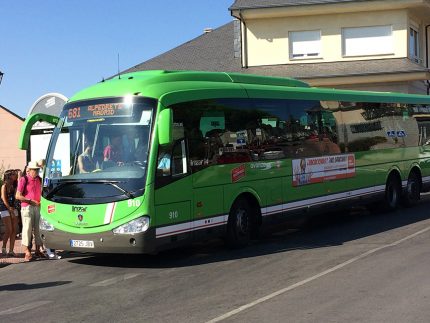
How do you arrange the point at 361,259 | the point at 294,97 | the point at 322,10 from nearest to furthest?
1. the point at 361,259
2. the point at 294,97
3. the point at 322,10

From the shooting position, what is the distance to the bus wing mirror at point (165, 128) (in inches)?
346

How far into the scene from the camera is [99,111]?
9562 millimetres

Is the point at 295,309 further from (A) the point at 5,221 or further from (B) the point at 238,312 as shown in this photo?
(A) the point at 5,221

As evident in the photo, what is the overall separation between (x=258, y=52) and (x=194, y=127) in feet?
62.2

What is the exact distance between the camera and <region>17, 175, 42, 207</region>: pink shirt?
10781 mm

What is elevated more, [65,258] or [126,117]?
[126,117]

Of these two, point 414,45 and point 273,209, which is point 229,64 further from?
point 273,209

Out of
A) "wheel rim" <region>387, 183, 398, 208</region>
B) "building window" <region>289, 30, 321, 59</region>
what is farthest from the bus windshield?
"building window" <region>289, 30, 321, 59</region>

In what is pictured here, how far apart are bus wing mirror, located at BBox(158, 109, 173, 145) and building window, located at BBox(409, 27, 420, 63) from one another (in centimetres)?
2126

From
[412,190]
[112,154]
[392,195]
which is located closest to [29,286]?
[112,154]

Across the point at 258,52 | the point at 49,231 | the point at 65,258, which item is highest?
the point at 258,52

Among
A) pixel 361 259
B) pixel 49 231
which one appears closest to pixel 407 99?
pixel 361 259

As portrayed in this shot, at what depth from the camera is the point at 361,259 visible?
914 centimetres

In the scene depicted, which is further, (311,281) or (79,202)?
(79,202)
